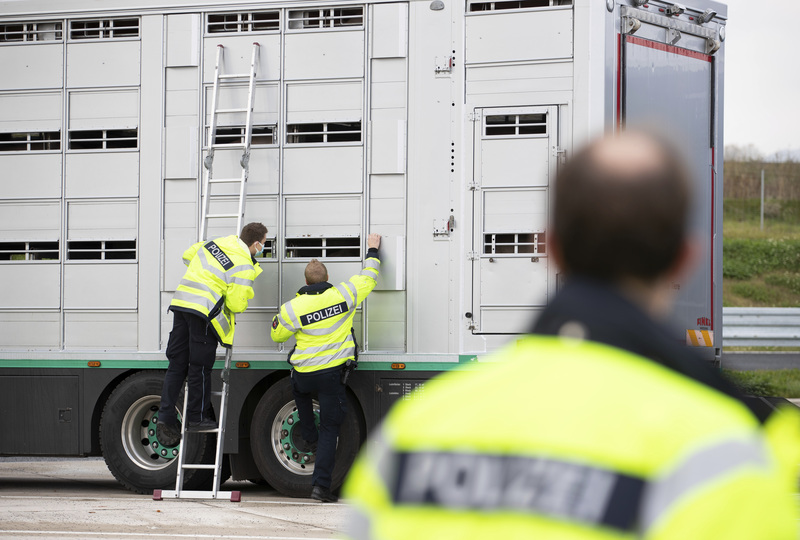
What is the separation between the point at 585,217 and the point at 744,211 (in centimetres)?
3067

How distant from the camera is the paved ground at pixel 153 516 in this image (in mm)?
6562

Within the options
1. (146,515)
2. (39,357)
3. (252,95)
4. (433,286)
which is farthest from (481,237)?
(39,357)

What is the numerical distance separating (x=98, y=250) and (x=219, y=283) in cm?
138

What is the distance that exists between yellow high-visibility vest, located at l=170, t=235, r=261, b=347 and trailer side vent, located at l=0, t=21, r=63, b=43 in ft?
8.27

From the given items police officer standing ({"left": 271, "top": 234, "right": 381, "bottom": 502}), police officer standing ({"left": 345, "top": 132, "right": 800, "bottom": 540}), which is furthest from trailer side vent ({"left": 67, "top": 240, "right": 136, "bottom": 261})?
police officer standing ({"left": 345, "top": 132, "right": 800, "bottom": 540})

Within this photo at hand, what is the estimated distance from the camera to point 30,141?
8508mm

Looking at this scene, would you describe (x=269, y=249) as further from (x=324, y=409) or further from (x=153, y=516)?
(x=153, y=516)

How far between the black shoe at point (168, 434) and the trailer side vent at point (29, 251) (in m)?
1.76

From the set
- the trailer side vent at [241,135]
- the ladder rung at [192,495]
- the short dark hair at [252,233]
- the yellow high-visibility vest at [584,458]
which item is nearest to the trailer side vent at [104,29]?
the trailer side vent at [241,135]

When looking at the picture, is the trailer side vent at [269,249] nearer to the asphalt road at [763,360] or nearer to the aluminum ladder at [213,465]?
the aluminum ladder at [213,465]

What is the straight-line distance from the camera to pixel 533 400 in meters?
1.24

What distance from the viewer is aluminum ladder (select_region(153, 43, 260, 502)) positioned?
770cm

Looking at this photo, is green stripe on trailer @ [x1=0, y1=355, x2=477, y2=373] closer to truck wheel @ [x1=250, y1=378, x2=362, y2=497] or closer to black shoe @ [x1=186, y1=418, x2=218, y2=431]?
truck wheel @ [x1=250, y1=378, x2=362, y2=497]

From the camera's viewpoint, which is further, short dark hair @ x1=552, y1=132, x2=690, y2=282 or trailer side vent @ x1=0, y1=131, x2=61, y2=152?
trailer side vent @ x1=0, y1=131, x2=61, y2=152
